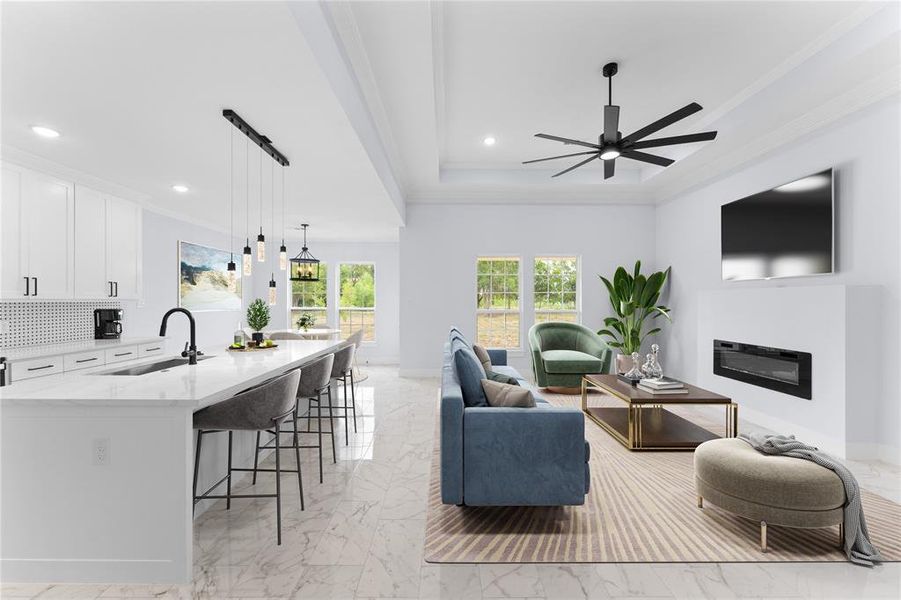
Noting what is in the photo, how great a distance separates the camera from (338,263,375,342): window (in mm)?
8594

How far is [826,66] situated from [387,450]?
4386mm

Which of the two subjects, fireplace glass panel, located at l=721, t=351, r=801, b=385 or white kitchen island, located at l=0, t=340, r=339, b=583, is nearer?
white kitchen island, located at l=0, t=340, r=339, b=583

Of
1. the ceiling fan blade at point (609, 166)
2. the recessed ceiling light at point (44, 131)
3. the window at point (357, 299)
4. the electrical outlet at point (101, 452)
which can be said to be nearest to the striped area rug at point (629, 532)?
the electrical outlet at point (101, 452)

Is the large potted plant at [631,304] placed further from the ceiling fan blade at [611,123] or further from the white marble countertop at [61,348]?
the white marble countertop at [61,348]

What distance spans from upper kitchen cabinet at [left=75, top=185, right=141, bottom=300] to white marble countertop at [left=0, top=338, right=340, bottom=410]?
2.19 metres

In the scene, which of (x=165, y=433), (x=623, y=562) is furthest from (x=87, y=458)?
(x=623, y=562)

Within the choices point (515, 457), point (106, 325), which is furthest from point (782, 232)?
point (106, 325)

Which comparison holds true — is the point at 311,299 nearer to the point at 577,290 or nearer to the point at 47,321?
the point at 47,321

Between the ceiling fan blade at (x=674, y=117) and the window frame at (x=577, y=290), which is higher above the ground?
the ceiling fan blade at (x=674, y=117)

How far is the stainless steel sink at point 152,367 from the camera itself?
2.61m

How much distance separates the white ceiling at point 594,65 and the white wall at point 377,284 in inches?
143

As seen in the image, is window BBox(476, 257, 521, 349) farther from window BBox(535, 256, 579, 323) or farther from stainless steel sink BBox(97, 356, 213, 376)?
stainless steel sink BBox(97, 356, 213, 376)

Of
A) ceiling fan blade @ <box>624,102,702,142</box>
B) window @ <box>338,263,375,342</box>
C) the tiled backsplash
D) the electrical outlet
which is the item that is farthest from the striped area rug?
window @ <box>338,263,375,342</box>

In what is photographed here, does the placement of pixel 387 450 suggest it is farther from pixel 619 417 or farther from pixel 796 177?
pixel 796 177
